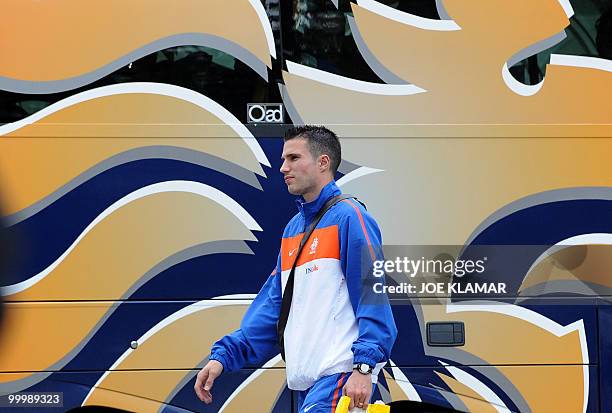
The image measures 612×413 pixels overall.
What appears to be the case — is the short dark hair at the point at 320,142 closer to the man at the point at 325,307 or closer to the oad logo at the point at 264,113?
the man at the point at 325,307

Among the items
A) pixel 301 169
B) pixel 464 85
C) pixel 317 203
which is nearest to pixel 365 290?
pixel 317 203

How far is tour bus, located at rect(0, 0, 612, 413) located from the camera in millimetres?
4426

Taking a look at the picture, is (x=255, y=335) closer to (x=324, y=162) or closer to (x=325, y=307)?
(x=325, y=307)

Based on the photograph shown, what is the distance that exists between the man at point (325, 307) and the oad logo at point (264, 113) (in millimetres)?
902

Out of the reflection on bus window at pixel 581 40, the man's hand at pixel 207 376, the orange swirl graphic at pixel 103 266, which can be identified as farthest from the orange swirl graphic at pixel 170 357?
the reflection on bus window at pixel 581 40

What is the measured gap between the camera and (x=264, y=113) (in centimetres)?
450

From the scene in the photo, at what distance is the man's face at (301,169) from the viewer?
353cm

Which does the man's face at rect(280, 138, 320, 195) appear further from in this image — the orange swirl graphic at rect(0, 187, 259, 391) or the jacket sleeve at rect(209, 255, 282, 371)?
the orange swirl graphic at rect(0, 187, 259, 391)

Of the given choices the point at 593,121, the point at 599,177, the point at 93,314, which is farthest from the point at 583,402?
the point at 93,314

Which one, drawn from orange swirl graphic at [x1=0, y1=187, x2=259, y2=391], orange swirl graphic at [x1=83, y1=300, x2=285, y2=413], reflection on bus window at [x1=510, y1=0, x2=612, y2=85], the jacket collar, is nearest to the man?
the jacket collar

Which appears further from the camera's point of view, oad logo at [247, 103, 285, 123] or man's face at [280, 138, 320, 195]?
oad logo at [247, 103, 285, 123]

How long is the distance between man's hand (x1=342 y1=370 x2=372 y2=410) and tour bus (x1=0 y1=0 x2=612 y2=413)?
1254 mm

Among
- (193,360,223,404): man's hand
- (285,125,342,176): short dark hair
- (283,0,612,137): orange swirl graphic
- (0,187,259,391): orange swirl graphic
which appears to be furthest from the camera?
(283,0,612,137): orange swirl graphic

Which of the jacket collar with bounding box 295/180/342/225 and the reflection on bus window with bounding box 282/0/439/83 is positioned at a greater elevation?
the reflection on bus window with bounding box 282/0/439/83
